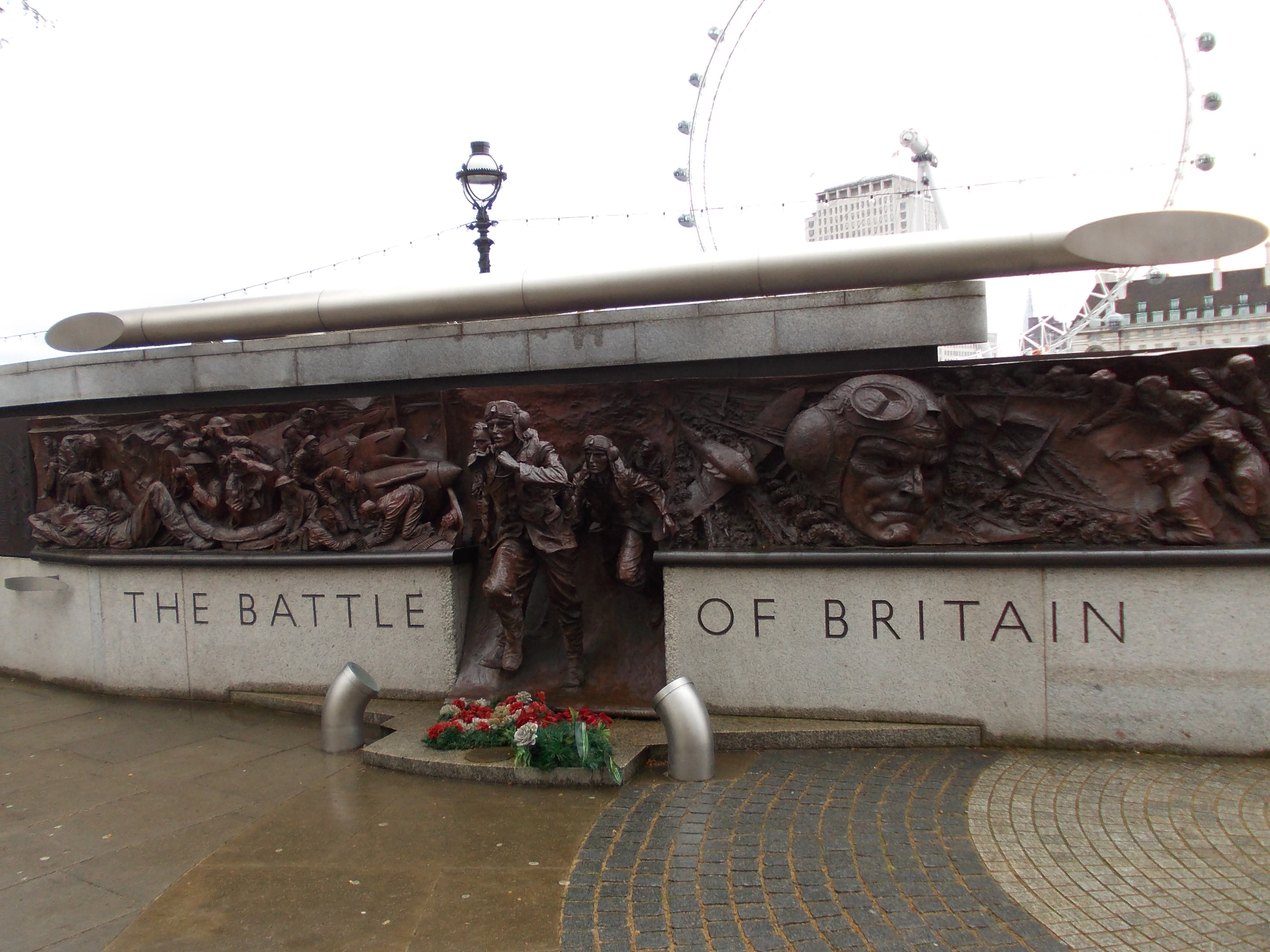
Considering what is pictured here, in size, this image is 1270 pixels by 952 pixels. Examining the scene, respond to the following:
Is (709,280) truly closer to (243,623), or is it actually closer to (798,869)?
(798,869)

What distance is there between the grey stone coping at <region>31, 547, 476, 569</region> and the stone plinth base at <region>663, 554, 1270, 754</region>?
2.57 m

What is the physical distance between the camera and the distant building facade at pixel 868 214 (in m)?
Answer: 12.6

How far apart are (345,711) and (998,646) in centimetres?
582

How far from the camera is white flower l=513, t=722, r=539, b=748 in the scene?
7.48 meters

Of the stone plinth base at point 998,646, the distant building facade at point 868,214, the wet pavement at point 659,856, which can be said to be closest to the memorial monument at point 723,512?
the stone plinth base at point 998,646

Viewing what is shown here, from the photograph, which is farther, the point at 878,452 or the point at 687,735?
the point at 878,452

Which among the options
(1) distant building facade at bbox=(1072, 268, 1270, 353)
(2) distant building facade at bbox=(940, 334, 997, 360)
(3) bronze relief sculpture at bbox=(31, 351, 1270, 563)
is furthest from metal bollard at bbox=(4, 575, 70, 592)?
(1) distant building facade at bbox=(1072, 268, 1270, 353)

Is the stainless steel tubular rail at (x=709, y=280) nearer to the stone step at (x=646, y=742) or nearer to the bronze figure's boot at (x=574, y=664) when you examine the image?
the bronze figure's boot at (x=574, y=664)

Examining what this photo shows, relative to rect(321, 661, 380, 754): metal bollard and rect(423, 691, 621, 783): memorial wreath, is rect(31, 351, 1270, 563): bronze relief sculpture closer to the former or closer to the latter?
rect(423, 691, 621, 783): memorial wreath

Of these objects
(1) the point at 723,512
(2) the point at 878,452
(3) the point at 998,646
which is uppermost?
(2) the point at 878,452

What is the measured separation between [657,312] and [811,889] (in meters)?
5.84

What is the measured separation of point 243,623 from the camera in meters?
10.4

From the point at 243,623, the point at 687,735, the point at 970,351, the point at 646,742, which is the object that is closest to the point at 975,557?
the point at 687,735

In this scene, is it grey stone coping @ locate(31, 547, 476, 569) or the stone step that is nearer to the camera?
the stone step
